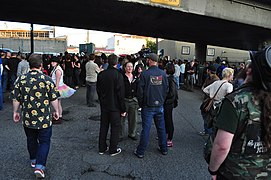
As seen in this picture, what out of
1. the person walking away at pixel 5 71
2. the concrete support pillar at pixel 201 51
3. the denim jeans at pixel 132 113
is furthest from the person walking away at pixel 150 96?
the concrete support pillar at pixel 201 51

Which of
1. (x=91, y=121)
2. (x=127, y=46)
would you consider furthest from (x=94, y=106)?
(x=127, y=46)

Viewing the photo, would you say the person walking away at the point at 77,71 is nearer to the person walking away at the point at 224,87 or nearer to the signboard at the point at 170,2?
the signboard at the point at 170,2

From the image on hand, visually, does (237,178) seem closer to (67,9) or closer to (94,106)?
(94,106)

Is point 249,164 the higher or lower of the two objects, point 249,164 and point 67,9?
the lower

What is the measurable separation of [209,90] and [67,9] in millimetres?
9989

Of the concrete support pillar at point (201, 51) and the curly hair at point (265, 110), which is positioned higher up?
the concrete support pillar at point (201, 51)

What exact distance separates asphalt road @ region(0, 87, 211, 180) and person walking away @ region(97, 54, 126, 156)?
316 millimetres

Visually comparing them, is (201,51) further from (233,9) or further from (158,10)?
(158,10)

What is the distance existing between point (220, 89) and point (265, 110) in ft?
10.8

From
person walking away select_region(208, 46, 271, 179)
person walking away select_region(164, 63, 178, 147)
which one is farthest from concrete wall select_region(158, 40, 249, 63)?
person walking away select_region(208, 46, 271, 179)

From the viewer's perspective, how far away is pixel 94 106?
30.5 feet

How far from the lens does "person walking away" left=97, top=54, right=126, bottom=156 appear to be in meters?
4.70

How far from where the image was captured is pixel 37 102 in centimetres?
367

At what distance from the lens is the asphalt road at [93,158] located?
401cm
